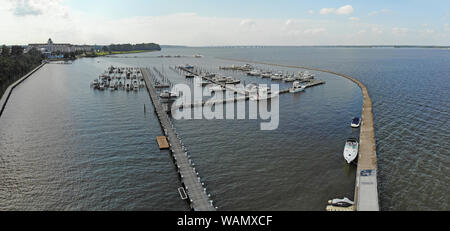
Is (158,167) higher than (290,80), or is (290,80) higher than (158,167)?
(290,80)

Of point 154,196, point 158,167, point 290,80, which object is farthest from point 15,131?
point 290,80

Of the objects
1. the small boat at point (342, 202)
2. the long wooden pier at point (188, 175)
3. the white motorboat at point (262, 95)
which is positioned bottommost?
the small boat at point (342, 202)

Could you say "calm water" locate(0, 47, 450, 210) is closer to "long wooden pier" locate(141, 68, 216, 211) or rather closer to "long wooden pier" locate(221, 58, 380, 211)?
"long wooden pier" locate(141, 68, 216, 211)

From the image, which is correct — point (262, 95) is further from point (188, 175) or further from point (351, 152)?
point (188, 175)

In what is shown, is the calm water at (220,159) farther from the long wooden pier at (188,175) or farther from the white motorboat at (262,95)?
the white motorboat at (262,95)

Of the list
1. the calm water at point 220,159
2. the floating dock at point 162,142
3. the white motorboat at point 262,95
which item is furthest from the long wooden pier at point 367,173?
the white motorboat at point 262,95

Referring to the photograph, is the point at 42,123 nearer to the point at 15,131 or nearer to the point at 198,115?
the point at 15,131

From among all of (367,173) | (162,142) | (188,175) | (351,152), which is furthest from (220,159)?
(367,173)

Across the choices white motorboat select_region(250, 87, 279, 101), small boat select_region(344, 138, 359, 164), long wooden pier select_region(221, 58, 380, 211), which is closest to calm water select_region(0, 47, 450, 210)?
small boat select_region(344, 138, 359, 164)
